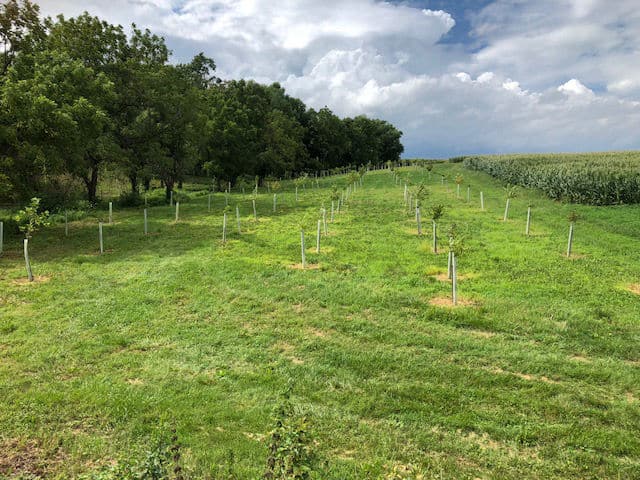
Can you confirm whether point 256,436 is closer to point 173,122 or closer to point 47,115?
point 47,115

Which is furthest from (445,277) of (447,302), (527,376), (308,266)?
(527,376)

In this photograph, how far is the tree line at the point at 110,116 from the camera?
20.5 m

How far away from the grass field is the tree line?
724 cm

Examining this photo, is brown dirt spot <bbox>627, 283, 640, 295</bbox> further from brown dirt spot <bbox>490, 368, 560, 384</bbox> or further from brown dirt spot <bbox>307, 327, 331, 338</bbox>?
brown dirt spot <bbox>307, 327, 331, 338</bbox>

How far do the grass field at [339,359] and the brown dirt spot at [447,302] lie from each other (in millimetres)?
105

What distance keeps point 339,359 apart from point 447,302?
4.32m

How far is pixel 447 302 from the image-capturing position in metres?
11.6

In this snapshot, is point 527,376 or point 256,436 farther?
point 527,376

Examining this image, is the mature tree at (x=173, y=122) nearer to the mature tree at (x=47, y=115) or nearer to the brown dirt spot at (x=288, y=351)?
the mature tree at (x=47, y=115)

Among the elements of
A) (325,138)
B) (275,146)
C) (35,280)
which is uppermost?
(325,138)

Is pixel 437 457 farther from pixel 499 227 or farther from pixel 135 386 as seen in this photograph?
pixel 499 227

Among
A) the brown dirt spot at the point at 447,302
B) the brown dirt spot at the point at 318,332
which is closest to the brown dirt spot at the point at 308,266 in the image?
the brown dirt spot at the point at 447,302

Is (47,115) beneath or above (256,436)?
above

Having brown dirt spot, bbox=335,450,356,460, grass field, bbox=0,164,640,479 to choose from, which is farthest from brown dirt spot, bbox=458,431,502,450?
brown dirt spot, bbox=335,450,356,460
